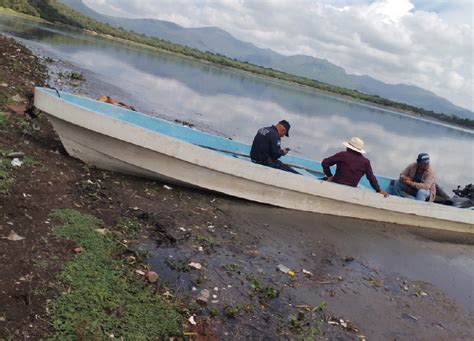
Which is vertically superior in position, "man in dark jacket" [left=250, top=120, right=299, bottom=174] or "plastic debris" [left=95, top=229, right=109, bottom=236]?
"man in dark jacket" [left=250, top=120, right=299, bottom=174]

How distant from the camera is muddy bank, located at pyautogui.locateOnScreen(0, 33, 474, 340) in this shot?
15.1ft

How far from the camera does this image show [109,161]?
8.07 meters

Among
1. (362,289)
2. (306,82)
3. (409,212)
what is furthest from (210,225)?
(306,82)

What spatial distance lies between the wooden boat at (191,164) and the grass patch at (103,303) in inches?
110

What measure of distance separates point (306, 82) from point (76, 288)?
361 feet

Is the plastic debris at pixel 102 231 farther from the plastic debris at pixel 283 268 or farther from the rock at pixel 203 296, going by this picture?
the plastic debris at pixel 283 268

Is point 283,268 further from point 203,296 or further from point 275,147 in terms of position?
point 275,147

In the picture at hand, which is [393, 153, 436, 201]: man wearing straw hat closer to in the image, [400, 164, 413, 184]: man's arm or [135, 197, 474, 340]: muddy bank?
[400, 164, 413, 184]: man's arm

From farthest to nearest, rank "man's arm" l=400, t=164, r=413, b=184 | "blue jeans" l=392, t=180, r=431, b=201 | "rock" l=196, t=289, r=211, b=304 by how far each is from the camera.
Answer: "man's arm" l=400, t=164, r=413, b=184 → "blue jeans" l=392, t=180, r=431, b=201 → "rock" l=196, t=289, r=211, b=304

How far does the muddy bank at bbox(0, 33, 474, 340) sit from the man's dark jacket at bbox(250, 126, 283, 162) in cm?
107

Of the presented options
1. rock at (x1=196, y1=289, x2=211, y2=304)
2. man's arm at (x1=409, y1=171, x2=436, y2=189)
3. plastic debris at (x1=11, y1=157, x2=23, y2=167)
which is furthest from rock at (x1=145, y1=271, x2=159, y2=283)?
man's arm at (x1=409, y1=171, x2=436, y2=189)

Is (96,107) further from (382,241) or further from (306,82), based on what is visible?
(306,82)

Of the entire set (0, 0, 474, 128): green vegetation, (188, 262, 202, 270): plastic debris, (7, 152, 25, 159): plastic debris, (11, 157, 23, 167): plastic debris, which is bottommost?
(188, 262, 202, 270): plastic debris

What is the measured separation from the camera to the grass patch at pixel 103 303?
383cm
